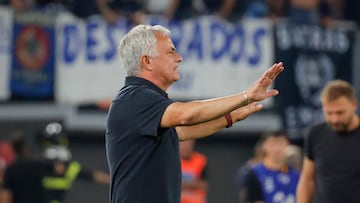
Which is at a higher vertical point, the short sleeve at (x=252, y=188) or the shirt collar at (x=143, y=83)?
the shirt collar at (x=143, y=83)

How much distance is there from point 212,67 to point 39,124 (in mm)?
2218

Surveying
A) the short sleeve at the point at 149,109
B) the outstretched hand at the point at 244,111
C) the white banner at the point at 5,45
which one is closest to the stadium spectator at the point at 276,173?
the white banner at the point at 5,45

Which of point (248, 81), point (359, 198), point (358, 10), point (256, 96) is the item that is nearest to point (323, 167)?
point (359, 198)

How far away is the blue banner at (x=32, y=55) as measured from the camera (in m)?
15.1

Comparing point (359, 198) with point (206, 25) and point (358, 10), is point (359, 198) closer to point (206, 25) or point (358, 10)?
point (206, 25)

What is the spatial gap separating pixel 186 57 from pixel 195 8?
0.84 m

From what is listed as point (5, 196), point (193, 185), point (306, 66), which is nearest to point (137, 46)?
point (193, 185)

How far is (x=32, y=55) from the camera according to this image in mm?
15203

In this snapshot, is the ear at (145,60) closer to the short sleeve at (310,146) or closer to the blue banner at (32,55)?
the short sleeve at (310,146)

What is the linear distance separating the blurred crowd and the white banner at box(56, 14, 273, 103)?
0.65 ft

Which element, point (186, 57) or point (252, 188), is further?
point (186, 57)

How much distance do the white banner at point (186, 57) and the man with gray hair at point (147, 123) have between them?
8322mm

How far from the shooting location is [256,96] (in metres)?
6.52

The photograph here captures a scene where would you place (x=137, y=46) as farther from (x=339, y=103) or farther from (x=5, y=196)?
(x=5, y=196)
